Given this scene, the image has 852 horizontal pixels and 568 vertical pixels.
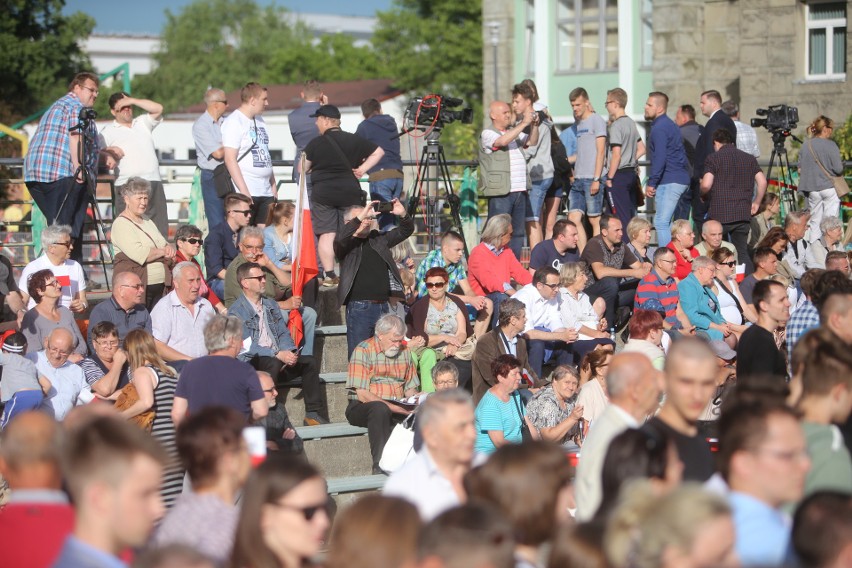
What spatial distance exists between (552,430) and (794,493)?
5012 mm

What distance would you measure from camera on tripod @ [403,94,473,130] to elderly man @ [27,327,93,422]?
4826 mm

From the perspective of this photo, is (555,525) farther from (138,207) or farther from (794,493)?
(138,207)

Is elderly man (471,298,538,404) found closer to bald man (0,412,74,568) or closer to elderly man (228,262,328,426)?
elderly man (228,262,328,426)

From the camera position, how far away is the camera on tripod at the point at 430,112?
503 inches

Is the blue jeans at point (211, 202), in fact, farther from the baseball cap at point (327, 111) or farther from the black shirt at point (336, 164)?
the baseball cap at point (327, 111)

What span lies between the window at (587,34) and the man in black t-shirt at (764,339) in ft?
80.0

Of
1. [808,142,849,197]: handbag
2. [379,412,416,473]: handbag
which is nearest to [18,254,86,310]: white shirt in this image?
[379,412,416,473]: handbag

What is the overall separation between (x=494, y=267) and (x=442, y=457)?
624 cm

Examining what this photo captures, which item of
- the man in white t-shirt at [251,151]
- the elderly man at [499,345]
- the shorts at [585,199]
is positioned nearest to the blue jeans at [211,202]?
the man in white t-shirt at [251,151]

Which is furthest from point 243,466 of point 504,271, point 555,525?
point 504,271

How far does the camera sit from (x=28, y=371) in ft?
29.0

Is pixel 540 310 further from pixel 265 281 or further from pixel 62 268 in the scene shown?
pixel 62 268

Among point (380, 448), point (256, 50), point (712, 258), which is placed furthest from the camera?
point (256, 50)

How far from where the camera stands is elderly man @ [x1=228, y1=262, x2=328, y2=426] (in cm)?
973
